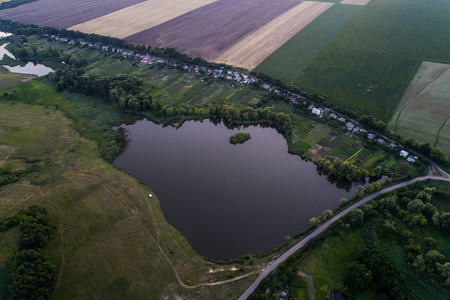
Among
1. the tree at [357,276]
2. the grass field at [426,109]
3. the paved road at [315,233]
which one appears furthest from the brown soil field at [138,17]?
the tree at [357,276]

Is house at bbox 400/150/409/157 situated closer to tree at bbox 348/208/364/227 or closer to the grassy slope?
tree at bbox 348/208/364/227

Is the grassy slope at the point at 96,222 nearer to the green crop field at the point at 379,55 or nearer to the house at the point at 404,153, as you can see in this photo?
the house at the point at 404,153

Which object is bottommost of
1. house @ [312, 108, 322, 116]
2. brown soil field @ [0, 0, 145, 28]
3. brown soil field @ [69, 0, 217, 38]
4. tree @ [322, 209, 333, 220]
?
tree @ [322, 209, 333, 220]

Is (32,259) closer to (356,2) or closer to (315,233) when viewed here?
(315,233)

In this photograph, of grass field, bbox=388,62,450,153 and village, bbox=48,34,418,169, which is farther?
grass field, bbox=388,62,450,153

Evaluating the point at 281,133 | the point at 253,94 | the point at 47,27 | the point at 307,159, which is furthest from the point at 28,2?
the point at 307,159

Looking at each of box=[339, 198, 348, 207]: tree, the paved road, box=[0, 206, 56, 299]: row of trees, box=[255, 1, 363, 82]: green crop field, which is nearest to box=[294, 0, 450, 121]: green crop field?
box=[255, 1, 363, 82]: green crop field
